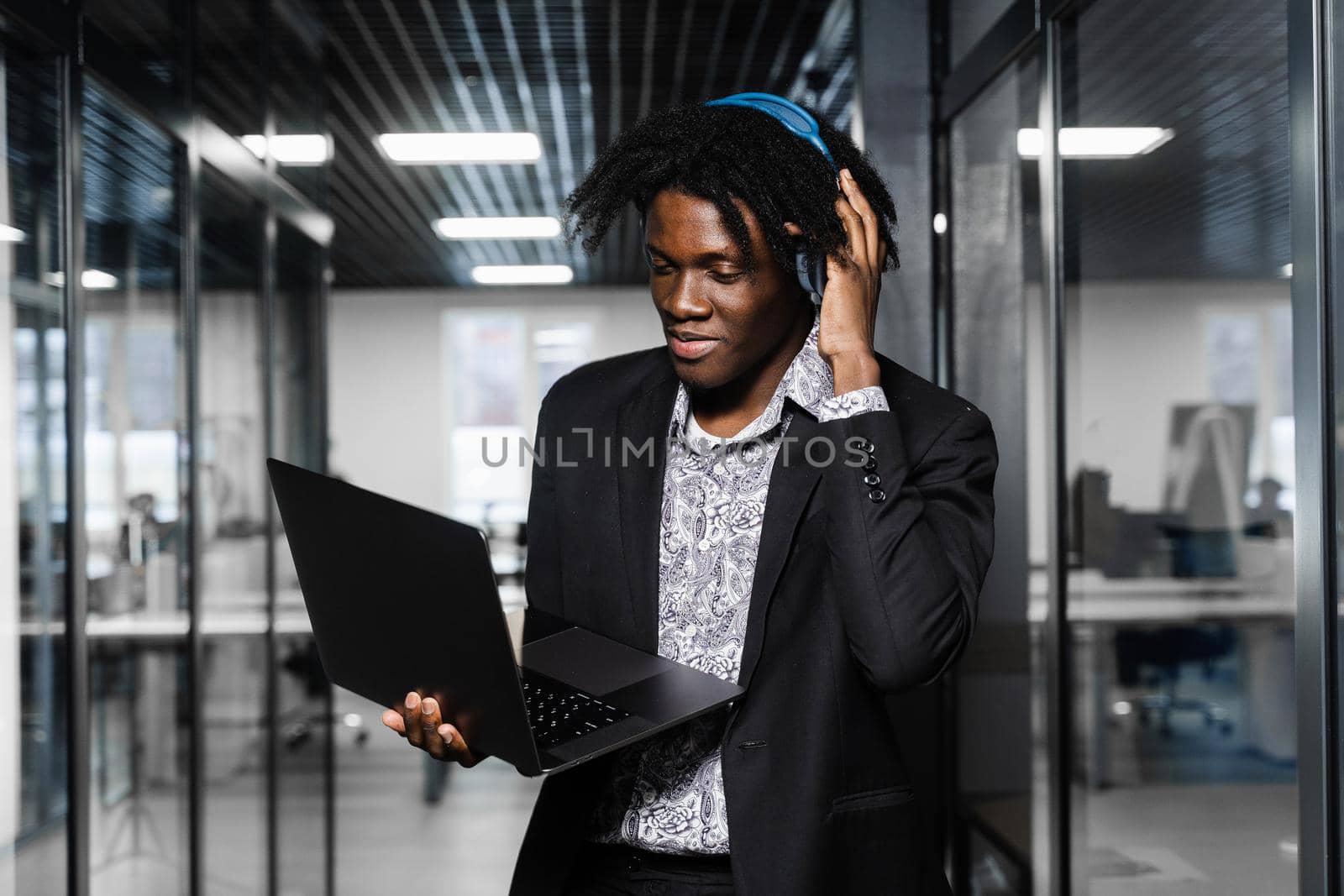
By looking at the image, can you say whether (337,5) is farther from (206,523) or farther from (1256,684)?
(1256,684)

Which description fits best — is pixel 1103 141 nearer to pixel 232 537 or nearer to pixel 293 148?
pixel 232 537

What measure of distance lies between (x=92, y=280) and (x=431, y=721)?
150cm

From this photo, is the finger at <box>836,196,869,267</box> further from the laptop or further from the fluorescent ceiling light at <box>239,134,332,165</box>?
the fluorescent ceiling light at <box>239,134,332,165</box>

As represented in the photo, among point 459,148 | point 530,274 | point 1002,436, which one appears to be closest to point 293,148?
point 459,148

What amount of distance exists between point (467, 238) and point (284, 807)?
367cm

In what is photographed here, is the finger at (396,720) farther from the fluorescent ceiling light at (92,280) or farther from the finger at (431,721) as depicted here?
the fluorescent ceiling light at (92,280)

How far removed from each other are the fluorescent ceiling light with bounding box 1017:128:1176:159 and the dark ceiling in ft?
4.89

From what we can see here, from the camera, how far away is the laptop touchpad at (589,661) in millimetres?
1093

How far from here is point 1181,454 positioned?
1.72 meters

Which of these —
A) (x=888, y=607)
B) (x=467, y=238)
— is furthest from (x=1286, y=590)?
(x=467, y=238)

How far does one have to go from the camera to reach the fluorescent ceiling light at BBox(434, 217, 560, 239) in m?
6.20

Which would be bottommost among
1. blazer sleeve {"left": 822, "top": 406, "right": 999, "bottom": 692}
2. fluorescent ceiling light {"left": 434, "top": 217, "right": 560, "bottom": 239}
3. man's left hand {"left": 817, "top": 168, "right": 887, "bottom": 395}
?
blazer sleeve {"left": 822, "top": 406, "right": 999, "bottom": 692}

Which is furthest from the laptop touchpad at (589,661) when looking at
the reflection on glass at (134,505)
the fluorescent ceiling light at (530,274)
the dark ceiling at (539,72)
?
the fluorescent ceiling light at (530,274)

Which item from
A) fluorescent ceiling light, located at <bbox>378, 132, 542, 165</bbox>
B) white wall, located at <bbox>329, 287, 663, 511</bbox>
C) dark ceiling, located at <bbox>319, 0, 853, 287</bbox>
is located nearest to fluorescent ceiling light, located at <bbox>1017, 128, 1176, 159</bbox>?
dark ceiling, located at <bbox>319, 0, 853, 287</bbox>
